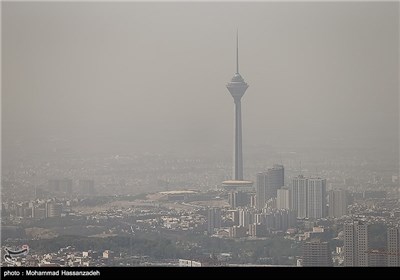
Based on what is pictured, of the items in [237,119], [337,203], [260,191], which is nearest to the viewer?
[337,203]

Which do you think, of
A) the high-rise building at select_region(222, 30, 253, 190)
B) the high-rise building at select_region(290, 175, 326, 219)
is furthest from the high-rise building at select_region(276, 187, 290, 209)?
the high-rise building at select_region(222, 30, 253, 190)

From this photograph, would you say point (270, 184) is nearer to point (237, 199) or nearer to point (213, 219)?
point (237, 199)

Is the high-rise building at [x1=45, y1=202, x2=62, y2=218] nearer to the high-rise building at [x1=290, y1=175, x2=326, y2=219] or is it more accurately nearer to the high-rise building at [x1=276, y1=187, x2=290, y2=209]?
the high-rise building at [x1=276, y1=187, x2=290, y2=209]

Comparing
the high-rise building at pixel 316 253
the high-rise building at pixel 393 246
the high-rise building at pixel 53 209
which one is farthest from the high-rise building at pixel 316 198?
the high-rise building at pixel 53 209

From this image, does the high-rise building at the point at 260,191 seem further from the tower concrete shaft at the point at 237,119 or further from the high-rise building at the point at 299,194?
the high-rise building at the point at 299,194

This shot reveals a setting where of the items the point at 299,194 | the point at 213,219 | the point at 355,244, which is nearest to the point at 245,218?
the point at 213,219
